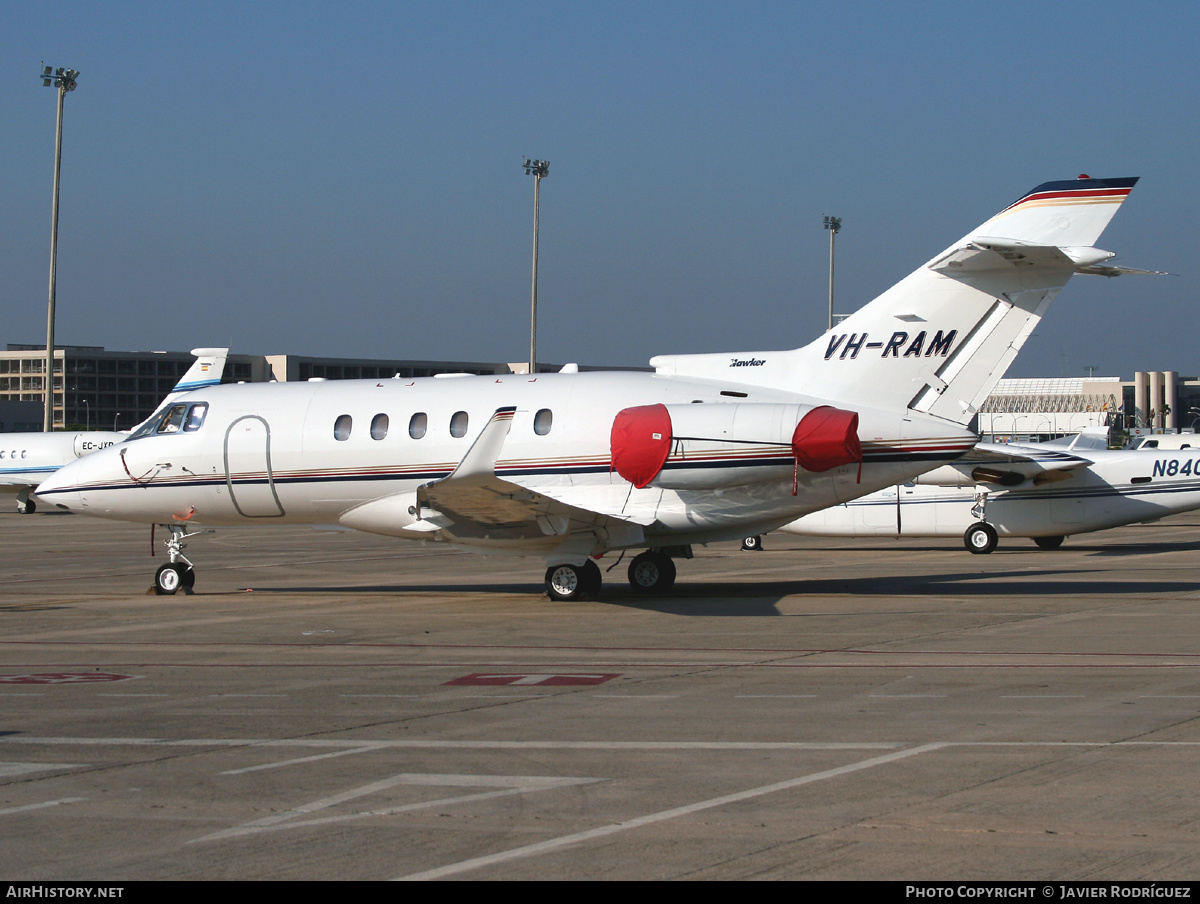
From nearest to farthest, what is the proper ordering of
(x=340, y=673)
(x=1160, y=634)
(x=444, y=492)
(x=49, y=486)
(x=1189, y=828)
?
1. (x=1189, y=828)
2. (x=340, y=673)
3. (x=1160, y=634)
4. (x=444, y=492)
5. (x=49, y=486)

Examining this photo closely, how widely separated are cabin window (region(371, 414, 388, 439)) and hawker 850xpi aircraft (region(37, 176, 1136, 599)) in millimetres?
38

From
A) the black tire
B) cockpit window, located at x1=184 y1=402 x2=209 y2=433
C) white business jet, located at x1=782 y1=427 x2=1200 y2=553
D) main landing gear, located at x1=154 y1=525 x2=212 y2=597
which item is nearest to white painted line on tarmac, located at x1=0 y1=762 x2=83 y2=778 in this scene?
the black tire

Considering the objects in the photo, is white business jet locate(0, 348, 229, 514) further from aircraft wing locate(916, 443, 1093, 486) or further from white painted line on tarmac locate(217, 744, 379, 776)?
white painted line on tarmac locate(217, 744, 379, 776)

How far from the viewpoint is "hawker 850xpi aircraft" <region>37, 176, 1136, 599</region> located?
17.7m

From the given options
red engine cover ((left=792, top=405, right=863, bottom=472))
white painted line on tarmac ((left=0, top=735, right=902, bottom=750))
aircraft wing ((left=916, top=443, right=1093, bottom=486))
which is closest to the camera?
white painted line on tarmac ((left=0, top=735, right=902, bottom=750))

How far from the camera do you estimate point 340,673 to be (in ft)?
42.4

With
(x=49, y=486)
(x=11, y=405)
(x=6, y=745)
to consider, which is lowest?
(x=6, y=745)

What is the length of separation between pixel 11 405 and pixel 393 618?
101651 mm

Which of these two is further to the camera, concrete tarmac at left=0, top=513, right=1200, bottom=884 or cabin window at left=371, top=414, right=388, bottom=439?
Result: cabin window at left=371, top=414, right=388, bottom=439

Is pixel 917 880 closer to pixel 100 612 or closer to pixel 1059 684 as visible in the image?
pixel 1059 684

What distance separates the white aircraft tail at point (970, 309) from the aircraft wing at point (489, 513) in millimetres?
3958


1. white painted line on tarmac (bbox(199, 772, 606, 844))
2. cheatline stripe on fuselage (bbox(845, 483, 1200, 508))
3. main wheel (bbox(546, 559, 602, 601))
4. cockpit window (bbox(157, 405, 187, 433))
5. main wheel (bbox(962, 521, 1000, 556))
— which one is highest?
cockpit window (bbox(157, 405, 187, 433))

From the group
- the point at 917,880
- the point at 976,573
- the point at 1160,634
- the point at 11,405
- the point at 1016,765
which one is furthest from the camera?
the point at 11,405

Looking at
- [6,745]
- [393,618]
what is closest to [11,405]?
[393,618]
